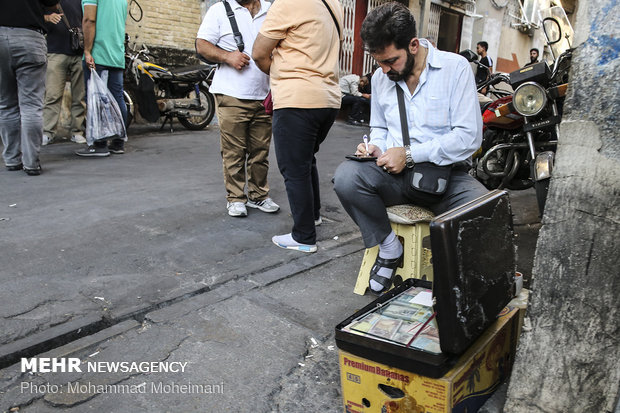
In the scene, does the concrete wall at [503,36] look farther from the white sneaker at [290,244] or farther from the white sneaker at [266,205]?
the white sneaker at [290,244]

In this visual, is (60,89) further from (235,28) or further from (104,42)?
(235,28)

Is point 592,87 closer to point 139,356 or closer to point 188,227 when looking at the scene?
point 139,356

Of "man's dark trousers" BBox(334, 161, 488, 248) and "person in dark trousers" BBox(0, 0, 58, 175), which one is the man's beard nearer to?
"man's dark trousers" BBox(334, 161, 488, 248)

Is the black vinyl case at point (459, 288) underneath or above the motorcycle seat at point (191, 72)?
underneath

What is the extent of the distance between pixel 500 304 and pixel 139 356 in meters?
1.48

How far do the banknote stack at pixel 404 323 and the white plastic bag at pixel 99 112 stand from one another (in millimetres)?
4401

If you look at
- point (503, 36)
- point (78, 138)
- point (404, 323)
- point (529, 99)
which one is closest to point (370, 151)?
point (404, 323)

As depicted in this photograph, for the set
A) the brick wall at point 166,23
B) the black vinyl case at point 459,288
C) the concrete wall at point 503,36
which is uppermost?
the concrete wall at point 503,36

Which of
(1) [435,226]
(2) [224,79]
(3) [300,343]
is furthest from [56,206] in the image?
(1) [435,226]

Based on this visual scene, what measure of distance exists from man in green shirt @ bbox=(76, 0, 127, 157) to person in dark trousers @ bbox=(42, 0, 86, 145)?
40 centimetres

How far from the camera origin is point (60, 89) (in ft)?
19.8

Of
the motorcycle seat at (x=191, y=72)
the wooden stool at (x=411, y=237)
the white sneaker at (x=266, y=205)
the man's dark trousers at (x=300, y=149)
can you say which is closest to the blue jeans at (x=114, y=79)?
the motorcycle seat at (x=191, y=72)

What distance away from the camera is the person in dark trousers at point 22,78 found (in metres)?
4.32

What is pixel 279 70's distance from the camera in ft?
10.2
